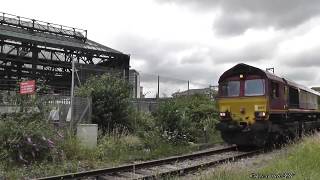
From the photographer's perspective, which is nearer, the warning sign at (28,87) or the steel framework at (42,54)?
the warning sign at (28,87)

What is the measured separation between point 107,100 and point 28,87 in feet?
14.6

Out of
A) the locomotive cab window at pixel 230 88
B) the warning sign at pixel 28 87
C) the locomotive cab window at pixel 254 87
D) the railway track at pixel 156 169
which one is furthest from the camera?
the locomotive cab window at pixel 230 88

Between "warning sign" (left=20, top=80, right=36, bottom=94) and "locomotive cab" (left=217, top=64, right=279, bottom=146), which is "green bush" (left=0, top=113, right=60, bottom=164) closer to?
"warning sign" (left=20, top=80, right=36, bottom=94)

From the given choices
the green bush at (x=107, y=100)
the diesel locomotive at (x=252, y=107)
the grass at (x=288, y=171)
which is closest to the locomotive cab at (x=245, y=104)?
the diesel locomotive at (x=252, y=107)

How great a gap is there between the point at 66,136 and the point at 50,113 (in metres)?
1.60

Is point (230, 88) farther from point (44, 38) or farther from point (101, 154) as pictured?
point (44, 38)

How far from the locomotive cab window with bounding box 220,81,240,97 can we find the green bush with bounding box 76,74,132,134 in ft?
13.5

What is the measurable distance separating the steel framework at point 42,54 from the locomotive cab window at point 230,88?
16.7 m

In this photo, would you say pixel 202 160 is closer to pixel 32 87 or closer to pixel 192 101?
pixel 32 87

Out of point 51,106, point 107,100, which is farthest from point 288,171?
point 107,100

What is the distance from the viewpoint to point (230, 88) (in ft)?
61.9

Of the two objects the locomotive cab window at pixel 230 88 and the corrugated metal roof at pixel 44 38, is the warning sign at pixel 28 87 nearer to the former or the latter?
the locomotive cab window at pixel 230 88

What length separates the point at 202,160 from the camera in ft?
51.7

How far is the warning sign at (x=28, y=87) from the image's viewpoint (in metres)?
14.6
